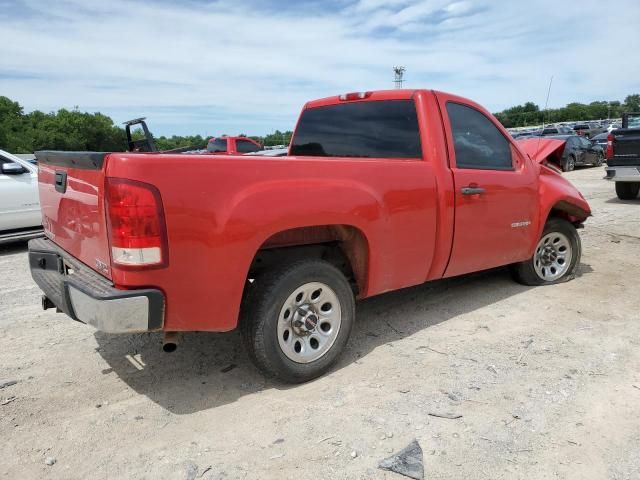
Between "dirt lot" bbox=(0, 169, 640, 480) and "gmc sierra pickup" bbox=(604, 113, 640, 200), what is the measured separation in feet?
23.0

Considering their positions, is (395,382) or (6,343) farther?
(6,343)

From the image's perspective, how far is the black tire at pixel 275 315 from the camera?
3.03 m

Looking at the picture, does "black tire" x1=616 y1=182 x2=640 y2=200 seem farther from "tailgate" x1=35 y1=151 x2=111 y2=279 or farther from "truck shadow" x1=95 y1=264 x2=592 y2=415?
"tailgate" x1=35 y1=151 x2=111 y2=279

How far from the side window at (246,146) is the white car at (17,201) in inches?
357

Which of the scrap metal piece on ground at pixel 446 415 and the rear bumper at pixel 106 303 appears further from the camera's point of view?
the scrap metal piece on ground at pixel 446 415

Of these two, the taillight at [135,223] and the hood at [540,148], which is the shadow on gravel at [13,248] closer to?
the taillight at [135,223]

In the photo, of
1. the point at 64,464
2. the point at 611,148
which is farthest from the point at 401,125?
the point at 611,148

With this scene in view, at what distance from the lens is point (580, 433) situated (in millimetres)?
2701

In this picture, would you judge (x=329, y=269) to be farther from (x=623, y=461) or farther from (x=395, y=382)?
(x=623, y=461)

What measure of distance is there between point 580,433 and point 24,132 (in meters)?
74.0

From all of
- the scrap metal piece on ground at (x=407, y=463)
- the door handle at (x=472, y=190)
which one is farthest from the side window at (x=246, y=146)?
the scrap metal piece on ground at (x=407, y=463)

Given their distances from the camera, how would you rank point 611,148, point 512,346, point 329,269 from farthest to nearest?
1. point 611,148
2. point 512,346
3. point 329,269

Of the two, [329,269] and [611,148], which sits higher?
[611,148]

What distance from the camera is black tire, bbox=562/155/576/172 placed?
65.9 ft
